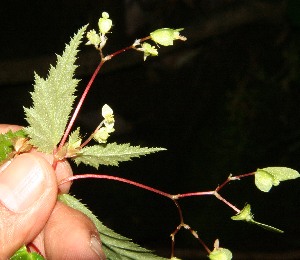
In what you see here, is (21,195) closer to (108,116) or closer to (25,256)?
(25,256)

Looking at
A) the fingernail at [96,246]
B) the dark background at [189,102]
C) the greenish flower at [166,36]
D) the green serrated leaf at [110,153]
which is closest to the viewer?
the greenish flower at [166,36]

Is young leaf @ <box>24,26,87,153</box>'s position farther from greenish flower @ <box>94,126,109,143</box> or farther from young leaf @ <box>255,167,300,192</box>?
young leaf @ <box>255,167,300,192</box>

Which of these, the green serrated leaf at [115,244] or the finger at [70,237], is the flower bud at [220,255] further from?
the finger at [70,237]

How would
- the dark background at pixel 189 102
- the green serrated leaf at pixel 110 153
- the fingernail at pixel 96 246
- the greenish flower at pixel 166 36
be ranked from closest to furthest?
the greenish flower at pixel 166 36, the green serrated leaf at pixel 110 153, the fingernail at pixel 96 246, the dark background at pixel 189 102

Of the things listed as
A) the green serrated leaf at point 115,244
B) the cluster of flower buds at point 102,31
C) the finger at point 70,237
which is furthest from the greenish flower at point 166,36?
the finger at point 70,237

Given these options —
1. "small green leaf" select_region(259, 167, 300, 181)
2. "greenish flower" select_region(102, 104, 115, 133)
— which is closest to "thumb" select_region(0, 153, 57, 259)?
"greenish flower" select_region(102, 104, 115, 133)

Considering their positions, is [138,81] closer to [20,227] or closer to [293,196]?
[293,196]

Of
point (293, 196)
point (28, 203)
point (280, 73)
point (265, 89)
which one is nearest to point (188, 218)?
point (293, 196)
